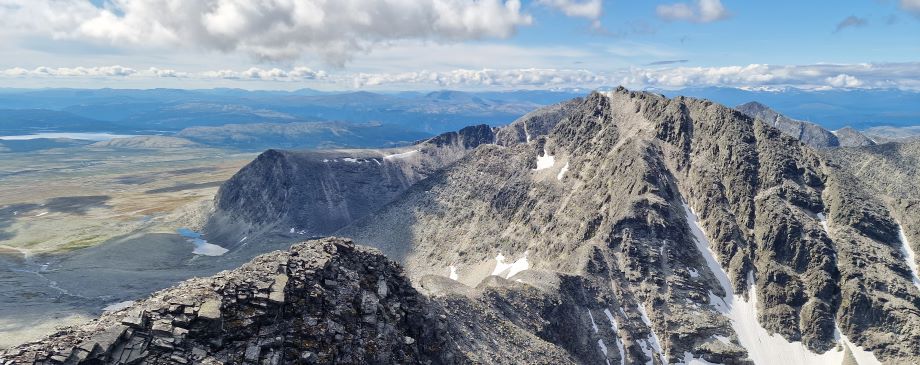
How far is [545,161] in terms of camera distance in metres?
195

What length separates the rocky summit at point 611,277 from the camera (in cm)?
3884

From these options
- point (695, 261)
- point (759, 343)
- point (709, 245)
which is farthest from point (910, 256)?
point (695, 261)

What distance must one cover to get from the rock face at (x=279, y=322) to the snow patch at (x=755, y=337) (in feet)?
272

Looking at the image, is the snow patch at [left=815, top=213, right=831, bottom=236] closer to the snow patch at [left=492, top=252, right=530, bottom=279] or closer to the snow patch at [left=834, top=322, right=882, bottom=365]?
the snow patch at [left=834, top=322, right=882, bottom=365]

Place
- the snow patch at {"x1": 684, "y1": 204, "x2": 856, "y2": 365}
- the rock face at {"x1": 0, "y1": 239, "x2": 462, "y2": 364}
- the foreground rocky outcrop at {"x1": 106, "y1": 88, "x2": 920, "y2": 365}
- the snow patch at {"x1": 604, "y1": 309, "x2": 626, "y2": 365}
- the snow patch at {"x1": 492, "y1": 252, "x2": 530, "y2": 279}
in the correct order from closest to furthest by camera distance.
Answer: the rock face at {"x1": 0, "y1": 239, "x2": 462, "y2": 364}
the foreground rocky outcrop at {"x1": 106, "y1": 88, "x2": 920, "y2": 365}
the snow patch at {"x1": 604, "y1": 309, "x2": 626, "y2": 365}
the snow patch at {"x1": 684, "y1": 204, "x2": 856, "y2": 365}
the snow patch at {"x1": 492, "y1": 252, "x2": 530, "y2": 279}

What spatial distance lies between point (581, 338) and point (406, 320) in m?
54.7

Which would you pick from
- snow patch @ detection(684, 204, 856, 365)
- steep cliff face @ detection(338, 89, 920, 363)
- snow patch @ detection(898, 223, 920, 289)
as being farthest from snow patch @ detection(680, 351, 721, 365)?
snow patch @ detection(898, 223, 920, 289)

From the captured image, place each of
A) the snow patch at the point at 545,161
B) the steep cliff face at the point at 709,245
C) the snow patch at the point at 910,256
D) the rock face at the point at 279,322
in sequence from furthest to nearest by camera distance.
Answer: the snow patch at the point at 545,161, the snow patch at the point at 910,256, the steep cliff face at the point at 709,245, the rock face at the point at 279,322

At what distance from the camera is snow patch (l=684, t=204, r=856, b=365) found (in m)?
109

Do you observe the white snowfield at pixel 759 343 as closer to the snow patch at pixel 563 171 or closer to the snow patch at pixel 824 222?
the snow patch at pixel 824 222

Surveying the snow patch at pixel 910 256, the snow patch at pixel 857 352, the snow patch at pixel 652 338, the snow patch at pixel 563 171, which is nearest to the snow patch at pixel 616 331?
the snow patch at pixel 652 338

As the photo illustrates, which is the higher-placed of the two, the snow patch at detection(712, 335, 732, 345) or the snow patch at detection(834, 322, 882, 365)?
the snow patch at detection(712, 335, 732, 345)

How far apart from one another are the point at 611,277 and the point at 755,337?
1181 inches

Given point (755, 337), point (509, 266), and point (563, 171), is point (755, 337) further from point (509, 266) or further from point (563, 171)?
point (563, 171)
